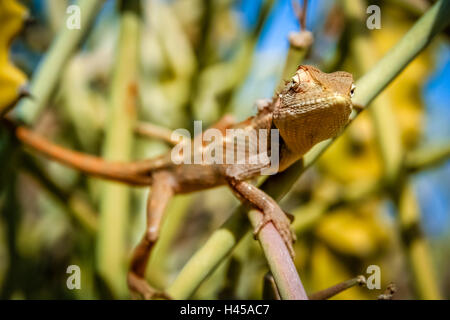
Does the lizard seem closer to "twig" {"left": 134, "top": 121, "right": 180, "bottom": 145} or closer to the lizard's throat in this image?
the lizard's throat

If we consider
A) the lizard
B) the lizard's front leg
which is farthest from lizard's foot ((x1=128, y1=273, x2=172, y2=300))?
the lizard's front leg

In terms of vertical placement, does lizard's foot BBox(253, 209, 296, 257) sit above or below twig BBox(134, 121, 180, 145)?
below

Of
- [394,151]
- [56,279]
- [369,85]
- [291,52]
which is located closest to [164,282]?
[56,279]

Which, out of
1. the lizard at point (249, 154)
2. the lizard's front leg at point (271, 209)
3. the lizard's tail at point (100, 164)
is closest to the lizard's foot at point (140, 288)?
the lizard at point (249, 154)

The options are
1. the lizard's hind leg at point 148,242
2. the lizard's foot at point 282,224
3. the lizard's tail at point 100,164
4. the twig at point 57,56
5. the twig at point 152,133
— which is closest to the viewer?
the lizard's foot at point 282,224

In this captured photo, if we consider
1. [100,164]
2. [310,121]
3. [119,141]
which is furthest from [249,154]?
[100,164]

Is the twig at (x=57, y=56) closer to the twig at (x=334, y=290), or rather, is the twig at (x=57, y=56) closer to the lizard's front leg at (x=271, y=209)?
the lizard's front leg at (x=271, y=209)

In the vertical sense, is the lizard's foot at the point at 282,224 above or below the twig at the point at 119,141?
below

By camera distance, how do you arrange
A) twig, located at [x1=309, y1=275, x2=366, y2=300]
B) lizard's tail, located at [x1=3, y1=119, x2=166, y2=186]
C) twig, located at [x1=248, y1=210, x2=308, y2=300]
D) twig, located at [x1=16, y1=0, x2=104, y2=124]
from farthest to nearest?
lizard's tail, located at [x1=3, y1=119, x2=166, y2=186] < twig, located at [x1=16, y1=0, x2=104, y2=124] < twig, located at [x1=309, y1=275, x2=366, y2=300] < twig, located at [x1=248, y1=210, x2=308, y2=300]
